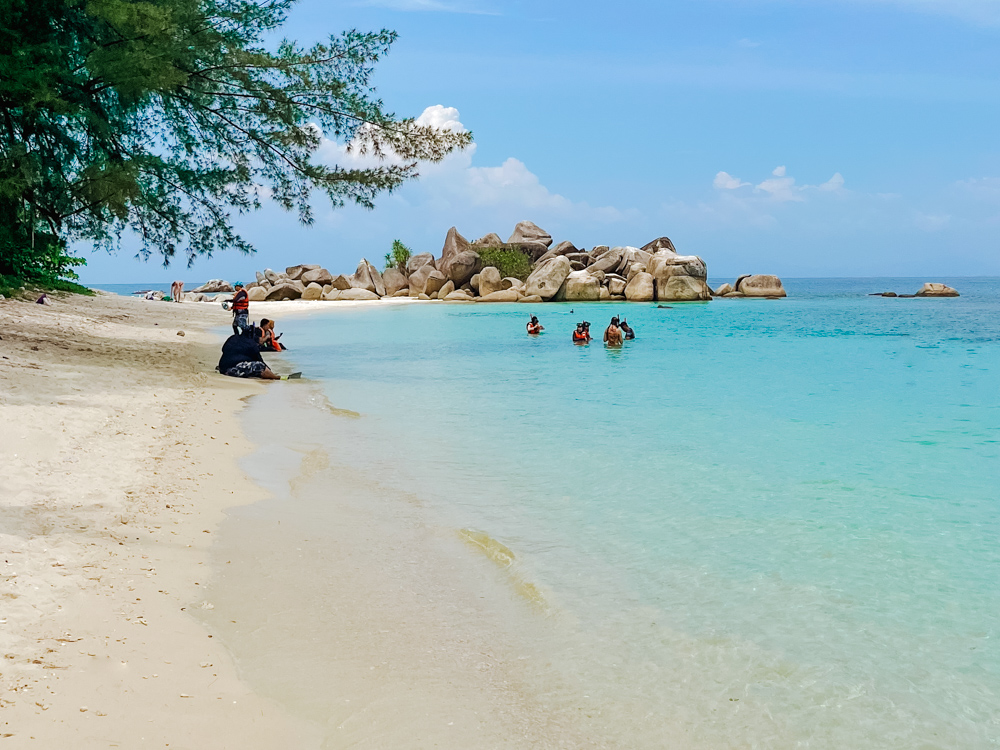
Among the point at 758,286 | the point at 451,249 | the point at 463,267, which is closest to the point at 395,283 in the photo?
the point at 451,249

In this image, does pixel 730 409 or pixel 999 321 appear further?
pixel 999 321

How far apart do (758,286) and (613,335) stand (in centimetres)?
5105

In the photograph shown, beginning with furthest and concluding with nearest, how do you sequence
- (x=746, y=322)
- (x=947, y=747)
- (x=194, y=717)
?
1. (x=746, y=322)
2. (x=947, y=747)
3. (x=194, y=717)

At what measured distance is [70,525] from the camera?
527 centimetres

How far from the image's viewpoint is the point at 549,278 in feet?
184

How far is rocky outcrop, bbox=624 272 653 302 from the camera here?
55875 mm

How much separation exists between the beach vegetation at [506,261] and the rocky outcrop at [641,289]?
982 centimetres

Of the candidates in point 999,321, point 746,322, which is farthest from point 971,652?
point 999,321

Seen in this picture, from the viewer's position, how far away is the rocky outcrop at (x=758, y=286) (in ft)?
230

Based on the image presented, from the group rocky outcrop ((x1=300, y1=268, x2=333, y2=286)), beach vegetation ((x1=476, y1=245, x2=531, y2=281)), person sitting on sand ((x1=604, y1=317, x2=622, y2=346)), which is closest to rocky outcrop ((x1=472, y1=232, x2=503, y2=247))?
beach vegetation ((x1=476, y1=245, x2=531, y2=281))

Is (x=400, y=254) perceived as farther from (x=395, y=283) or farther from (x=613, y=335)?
(x=613, y=335)

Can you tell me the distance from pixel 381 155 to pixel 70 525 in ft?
40.5

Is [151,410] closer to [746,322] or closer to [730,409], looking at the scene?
[730,409]

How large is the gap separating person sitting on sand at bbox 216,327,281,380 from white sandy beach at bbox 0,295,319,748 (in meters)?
3.49
